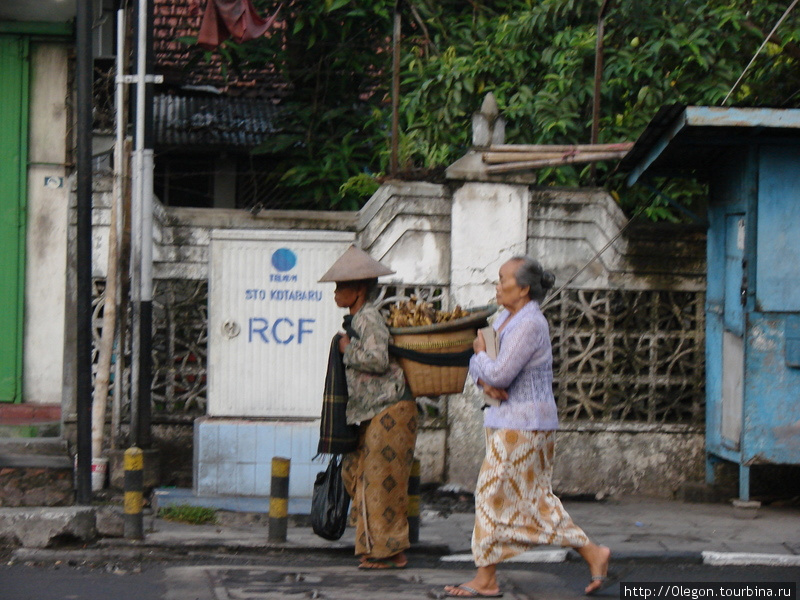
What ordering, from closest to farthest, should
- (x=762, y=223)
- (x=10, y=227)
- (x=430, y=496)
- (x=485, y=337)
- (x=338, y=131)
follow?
(x=485, y=337) → (x=762, y=223) → (x=430, y=496) → (x=10, y=227) → (x=338, y=131)

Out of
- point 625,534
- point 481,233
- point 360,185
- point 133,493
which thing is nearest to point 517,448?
point 625,534

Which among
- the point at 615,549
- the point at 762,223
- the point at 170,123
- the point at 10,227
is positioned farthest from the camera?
the point at 170,123

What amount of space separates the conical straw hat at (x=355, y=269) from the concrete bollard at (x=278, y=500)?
1.16 m

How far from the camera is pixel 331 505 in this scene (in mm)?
6094

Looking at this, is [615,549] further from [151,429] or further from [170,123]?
[170,123]

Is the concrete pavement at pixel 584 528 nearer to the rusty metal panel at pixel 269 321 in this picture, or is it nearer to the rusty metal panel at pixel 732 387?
the rusty metal panel at pixel 732 387

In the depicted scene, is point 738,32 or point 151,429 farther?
point 738,32

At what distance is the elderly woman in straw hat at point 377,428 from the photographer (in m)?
5.88

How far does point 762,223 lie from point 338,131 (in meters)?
5.59

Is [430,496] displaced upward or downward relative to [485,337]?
downward

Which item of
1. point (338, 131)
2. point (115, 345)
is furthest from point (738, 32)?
point (115, 345)

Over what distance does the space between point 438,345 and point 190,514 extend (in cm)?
223

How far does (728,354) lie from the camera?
7824 millimetres

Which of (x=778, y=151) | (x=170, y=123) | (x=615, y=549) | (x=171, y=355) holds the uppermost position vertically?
(x=170, y=123)
